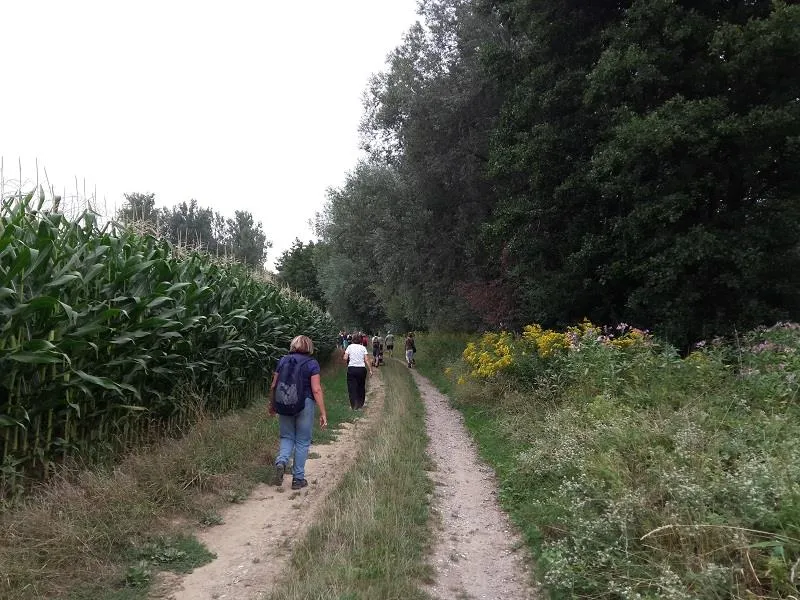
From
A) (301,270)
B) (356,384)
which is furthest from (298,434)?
(301,270)

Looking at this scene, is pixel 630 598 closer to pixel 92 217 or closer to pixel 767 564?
pixel 767 564

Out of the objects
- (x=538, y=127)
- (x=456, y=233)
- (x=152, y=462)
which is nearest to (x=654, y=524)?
(x=152, y=462)

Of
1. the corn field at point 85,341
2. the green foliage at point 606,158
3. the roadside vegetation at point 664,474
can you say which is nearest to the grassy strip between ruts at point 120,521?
the corn field at point 85,341

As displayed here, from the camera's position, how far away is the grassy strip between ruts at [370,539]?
344 centimetres

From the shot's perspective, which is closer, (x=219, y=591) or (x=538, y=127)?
(x=219, y=591)

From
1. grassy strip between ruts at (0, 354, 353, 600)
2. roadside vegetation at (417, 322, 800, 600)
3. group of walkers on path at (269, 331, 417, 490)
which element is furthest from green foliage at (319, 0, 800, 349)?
grassy strip between ruts at (0, 354, 353, 600)

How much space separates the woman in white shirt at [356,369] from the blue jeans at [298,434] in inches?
204

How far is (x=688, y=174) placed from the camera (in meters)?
10.7

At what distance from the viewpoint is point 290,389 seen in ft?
19.6

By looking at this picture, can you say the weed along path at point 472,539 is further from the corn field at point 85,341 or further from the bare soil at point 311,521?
the corn field at point 85,341

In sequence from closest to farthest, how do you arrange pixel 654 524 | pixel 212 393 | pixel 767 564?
pixel 767 564 → pixel 654 524 → pixel 212 393

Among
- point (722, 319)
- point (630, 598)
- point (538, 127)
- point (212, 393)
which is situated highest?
point (538, 127)

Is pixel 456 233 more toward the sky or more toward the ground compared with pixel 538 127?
more toward the ground

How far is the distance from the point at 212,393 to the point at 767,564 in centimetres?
749
